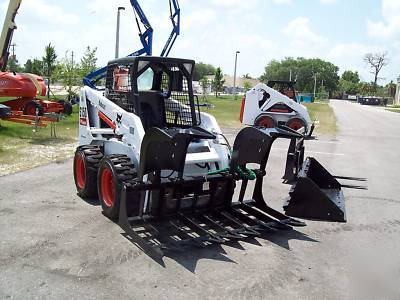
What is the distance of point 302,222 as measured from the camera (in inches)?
229

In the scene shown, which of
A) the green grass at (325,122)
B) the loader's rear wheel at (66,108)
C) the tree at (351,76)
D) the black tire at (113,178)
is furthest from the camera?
the tree at (351,76)

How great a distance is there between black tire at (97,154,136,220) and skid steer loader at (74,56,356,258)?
0.04ft

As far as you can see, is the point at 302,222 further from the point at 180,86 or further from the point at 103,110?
the point at 103,110

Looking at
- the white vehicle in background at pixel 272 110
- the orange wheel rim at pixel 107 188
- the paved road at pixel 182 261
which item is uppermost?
the white vehicle in background at pixel 272 110

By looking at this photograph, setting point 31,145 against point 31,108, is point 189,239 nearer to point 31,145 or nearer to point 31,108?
point 31,145

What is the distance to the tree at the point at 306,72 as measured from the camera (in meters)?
126

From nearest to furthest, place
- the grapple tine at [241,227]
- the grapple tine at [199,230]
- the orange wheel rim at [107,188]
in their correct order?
the grapple tine at [199,230]
the grapple tine at [241,227]
the orange wheel rim at [107,188]

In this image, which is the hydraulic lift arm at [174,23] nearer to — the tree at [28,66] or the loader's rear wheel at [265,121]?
the loader's rear wheel at [265,121]

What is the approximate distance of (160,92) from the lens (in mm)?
6691

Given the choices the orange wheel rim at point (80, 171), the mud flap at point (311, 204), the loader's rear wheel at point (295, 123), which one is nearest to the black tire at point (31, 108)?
the loader's rear wheel at point (295, 123)

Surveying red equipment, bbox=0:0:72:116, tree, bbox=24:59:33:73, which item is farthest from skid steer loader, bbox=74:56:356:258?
tree, bbox=24:59:33:73

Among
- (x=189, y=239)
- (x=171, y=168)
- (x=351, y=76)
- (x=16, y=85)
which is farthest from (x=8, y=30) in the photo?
(x=351, y=76)

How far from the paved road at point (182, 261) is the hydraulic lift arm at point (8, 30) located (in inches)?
439

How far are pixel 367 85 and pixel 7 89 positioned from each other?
11613cm
